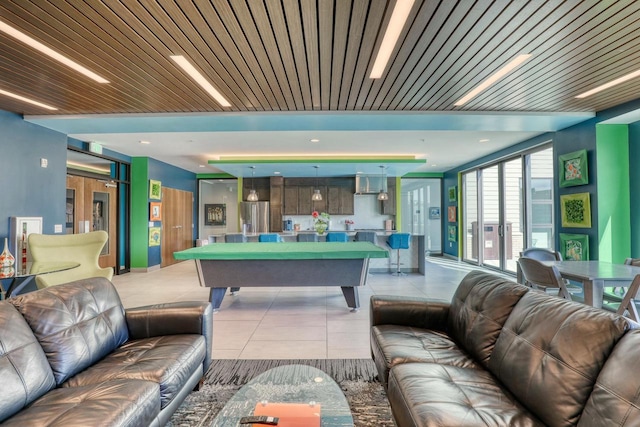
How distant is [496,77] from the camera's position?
3.33 meters

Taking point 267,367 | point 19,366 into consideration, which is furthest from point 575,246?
point 19,366

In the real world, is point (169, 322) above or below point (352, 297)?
above

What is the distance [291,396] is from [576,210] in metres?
5.11

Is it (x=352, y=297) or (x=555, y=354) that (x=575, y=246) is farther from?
(x=555, y=354)

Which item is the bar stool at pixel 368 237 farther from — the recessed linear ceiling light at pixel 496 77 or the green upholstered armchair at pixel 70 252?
the green upholstered armchair at pixel 70 252

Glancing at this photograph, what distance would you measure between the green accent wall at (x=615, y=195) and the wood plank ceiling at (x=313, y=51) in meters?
0.66

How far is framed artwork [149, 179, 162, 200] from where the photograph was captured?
7.69 meters

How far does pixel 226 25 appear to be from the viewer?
2400 mm

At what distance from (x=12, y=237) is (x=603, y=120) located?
26.2 ft

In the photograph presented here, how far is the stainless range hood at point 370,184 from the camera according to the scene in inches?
369

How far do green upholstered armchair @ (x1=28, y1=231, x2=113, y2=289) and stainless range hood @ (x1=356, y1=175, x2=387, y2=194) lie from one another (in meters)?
6.43

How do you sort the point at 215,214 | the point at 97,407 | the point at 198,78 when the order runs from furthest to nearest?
the point at 215,214 → the point at 198,78 → the point at 97,407

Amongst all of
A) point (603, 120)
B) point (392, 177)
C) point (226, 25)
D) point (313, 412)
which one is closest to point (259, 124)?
point (226, 25)

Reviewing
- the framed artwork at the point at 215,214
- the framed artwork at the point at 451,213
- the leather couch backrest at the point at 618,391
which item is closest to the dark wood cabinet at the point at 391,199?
the framed artwork at the point at 451,213
